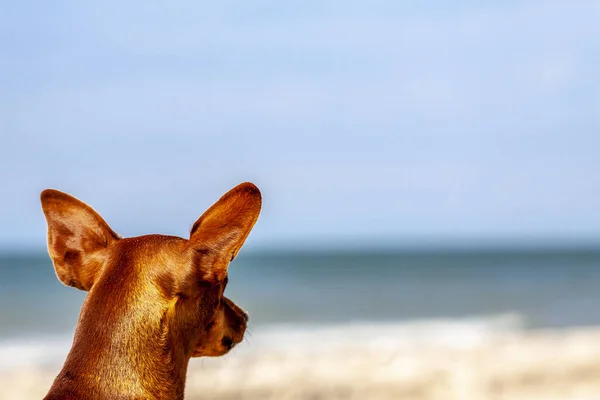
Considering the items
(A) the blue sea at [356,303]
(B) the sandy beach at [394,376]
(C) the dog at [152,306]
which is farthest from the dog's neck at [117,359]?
(A) the blue sea at [356,303]

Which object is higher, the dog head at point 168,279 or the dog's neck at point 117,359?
the dog head at point 168,279

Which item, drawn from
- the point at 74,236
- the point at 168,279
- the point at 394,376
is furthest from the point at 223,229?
the point at 394,376

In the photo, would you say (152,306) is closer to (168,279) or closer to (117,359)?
(168,279)

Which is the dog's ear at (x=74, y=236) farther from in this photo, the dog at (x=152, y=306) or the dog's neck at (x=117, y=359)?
the dog's neck at (x=117, y=359)

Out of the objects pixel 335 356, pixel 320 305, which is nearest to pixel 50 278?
pixel 320 305

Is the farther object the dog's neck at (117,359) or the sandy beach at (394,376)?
the sandy beach at (394,376)

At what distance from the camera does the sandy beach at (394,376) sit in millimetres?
12703

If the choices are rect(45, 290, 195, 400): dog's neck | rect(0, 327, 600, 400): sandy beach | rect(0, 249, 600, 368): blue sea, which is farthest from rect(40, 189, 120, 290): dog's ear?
rect(0, 249, 600, 368): blue sea

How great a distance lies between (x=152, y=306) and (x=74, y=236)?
2.05 ft

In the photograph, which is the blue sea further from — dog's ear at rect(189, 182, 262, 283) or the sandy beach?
dog's ear at rect(189, 182, 262, 283)

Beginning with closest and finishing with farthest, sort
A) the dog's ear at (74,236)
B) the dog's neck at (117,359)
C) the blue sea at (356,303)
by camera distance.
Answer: the dog's neck at (117,359)
the dog's ear at (74,236)
the blue sea at (356,303)

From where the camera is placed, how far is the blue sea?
2597 cm

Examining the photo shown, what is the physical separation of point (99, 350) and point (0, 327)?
78.8 feet

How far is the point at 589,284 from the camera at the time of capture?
46.9 m
